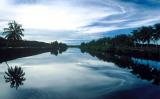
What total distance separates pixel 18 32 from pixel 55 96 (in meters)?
86.0

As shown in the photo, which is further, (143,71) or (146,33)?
(146,33)

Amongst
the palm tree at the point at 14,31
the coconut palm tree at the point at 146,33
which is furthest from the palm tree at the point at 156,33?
the palm tree at the point at 14,31

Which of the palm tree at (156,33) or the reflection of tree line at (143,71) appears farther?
the palm tree at (156,33)

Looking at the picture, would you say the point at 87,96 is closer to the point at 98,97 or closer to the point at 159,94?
the point at 98,97

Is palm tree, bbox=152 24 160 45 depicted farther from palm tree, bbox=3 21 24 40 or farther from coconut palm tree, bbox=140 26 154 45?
palm tree, bbox=3 21 24 40

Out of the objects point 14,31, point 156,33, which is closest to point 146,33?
point 156,33

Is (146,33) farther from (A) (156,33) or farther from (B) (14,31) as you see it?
(B) (14,31)

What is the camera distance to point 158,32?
11344 centimetres

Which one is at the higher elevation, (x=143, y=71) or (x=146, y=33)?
(x=146, y=33)

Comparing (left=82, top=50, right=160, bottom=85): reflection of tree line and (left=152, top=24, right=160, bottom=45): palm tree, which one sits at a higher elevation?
(left=152, top=24, right=160, bottom=45): palm tree

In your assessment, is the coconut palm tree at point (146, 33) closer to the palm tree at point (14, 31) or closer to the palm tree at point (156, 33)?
the palm tree at point (156, 33)

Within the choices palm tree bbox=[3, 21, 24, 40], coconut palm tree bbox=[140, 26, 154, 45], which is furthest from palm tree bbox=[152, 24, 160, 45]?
palm tree bbox=[3, 21, 24, 40]

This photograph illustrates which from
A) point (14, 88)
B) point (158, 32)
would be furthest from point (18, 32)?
point (14, 88)

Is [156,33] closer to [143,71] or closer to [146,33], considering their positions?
[146,33]
